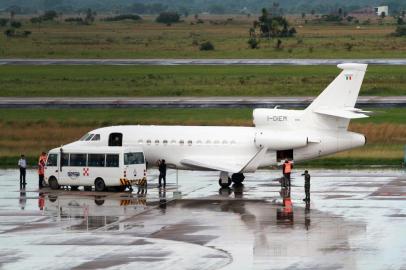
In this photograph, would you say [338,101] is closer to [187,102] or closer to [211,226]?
[211,226]

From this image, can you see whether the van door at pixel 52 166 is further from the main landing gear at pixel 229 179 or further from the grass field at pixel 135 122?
the grass field at pixel 135 122

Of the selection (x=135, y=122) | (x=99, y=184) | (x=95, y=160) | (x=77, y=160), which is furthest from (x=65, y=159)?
(x=135, y=122)

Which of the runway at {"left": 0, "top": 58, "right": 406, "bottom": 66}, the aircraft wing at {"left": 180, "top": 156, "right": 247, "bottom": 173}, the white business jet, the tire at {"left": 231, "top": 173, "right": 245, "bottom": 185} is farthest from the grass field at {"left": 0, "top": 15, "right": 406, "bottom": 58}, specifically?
the aircraft wing at {"left": 180, "top": 156, "right": 247, "bottom": 173}

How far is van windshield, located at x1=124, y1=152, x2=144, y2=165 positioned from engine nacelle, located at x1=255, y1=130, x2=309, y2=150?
595cm

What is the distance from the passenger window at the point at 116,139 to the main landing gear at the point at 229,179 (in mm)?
5813

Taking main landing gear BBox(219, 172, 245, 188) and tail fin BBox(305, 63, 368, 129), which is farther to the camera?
main landing gear BBox(219, 172, 245, 188)

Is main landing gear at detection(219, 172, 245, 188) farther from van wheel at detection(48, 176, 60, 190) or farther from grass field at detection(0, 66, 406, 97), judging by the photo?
grass field at detection(0, 66, 406, 97)

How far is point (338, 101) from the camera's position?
58.1 meters

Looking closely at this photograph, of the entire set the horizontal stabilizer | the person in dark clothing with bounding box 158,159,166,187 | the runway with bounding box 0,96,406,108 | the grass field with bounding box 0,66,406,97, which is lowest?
the person in dark clothing with bounding box 158,159,166,187

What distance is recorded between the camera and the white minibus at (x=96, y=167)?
5578 cm

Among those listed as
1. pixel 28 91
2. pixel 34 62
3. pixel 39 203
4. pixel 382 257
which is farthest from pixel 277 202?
pixel 34 62

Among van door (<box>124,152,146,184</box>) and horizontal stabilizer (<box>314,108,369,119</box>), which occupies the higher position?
horizontal stabilizer (<box>314,108,369,119</box>)

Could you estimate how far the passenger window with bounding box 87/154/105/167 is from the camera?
5619 centimetres

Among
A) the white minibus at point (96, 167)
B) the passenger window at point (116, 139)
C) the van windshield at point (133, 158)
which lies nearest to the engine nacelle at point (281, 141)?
the van windshield at point (133, 158)
